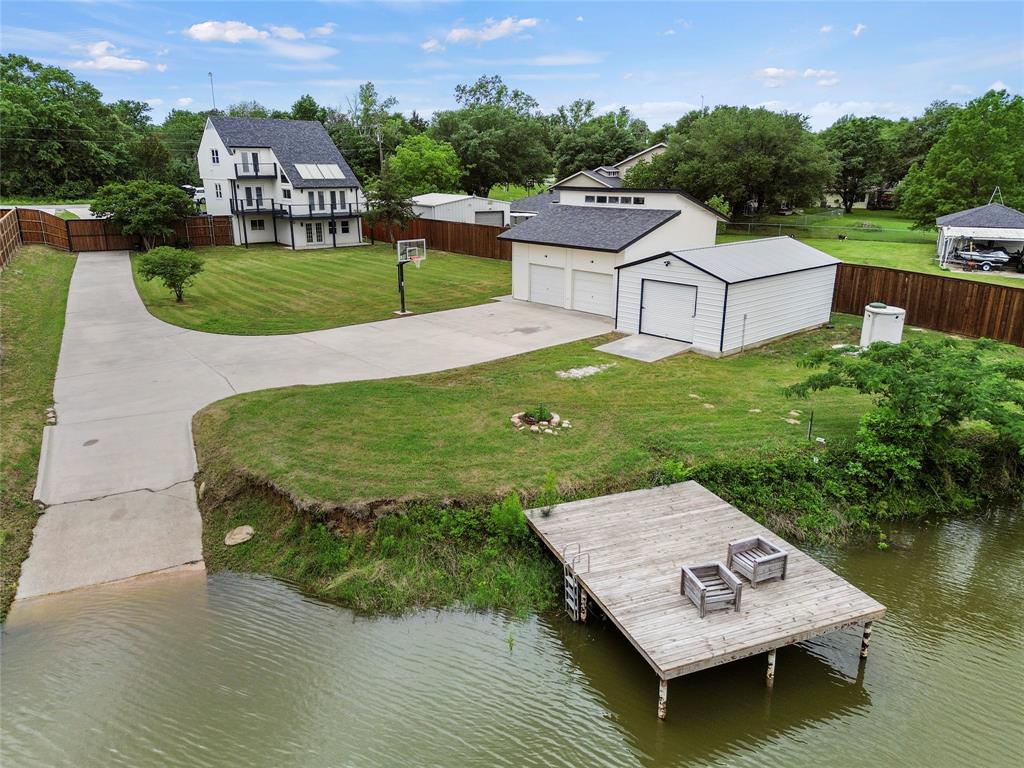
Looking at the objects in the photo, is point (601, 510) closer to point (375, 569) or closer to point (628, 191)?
point (375, 569)

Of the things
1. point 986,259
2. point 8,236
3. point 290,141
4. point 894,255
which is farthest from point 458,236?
point 986,259

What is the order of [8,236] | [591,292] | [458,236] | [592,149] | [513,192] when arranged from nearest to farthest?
[591,292] → [8,236] → [458,236] → [592,149] → [513,192]

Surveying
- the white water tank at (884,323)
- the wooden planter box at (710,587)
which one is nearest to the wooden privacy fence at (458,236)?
the white water tank at (884,323)

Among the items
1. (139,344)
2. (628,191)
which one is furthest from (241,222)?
(628,191)

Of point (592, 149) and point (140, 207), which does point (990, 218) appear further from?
point (140, 207)

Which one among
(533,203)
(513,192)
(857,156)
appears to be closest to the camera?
(533,203)

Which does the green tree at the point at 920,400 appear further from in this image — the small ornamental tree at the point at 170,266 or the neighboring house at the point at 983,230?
the neighboring house at the point at 983,230

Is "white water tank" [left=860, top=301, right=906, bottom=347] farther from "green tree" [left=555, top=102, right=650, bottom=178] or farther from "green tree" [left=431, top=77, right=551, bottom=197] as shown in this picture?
"green tree" [left=555, top=102, right=650, bottom=178]
